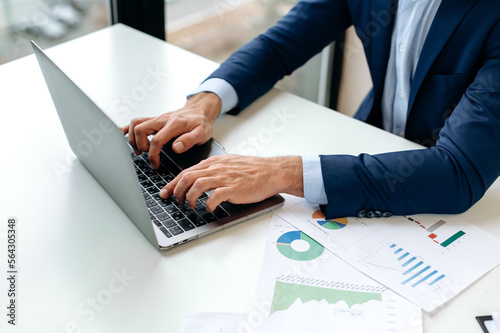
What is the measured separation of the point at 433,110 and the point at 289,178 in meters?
0.46

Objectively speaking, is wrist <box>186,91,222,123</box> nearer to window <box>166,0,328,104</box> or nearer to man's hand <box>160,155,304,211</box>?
man's hand <box>160,155,304,211</box>

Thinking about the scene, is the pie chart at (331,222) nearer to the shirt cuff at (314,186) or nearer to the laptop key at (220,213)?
the shirt cuff at (314,186)

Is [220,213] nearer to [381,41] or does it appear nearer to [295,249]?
[295,249]

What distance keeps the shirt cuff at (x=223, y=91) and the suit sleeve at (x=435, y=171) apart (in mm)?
339

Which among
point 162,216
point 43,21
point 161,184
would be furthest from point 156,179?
point 43,21

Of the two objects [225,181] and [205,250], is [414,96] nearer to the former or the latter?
[225,181]

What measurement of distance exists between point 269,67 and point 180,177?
1.67 feet

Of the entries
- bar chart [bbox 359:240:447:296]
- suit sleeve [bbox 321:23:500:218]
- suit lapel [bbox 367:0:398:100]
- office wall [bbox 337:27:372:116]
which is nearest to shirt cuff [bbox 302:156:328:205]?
suit sleeve [bbox 321:23:500:218]

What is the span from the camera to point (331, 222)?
3.15ft

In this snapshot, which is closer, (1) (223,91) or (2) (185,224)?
(2) (185,224)

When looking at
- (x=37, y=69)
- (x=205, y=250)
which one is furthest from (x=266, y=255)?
(x=37, y=69)

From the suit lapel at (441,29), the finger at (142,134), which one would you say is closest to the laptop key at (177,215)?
the finger at (142,134)

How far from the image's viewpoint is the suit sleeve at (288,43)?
1331 millimetres

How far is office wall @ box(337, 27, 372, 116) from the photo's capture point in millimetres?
2412
